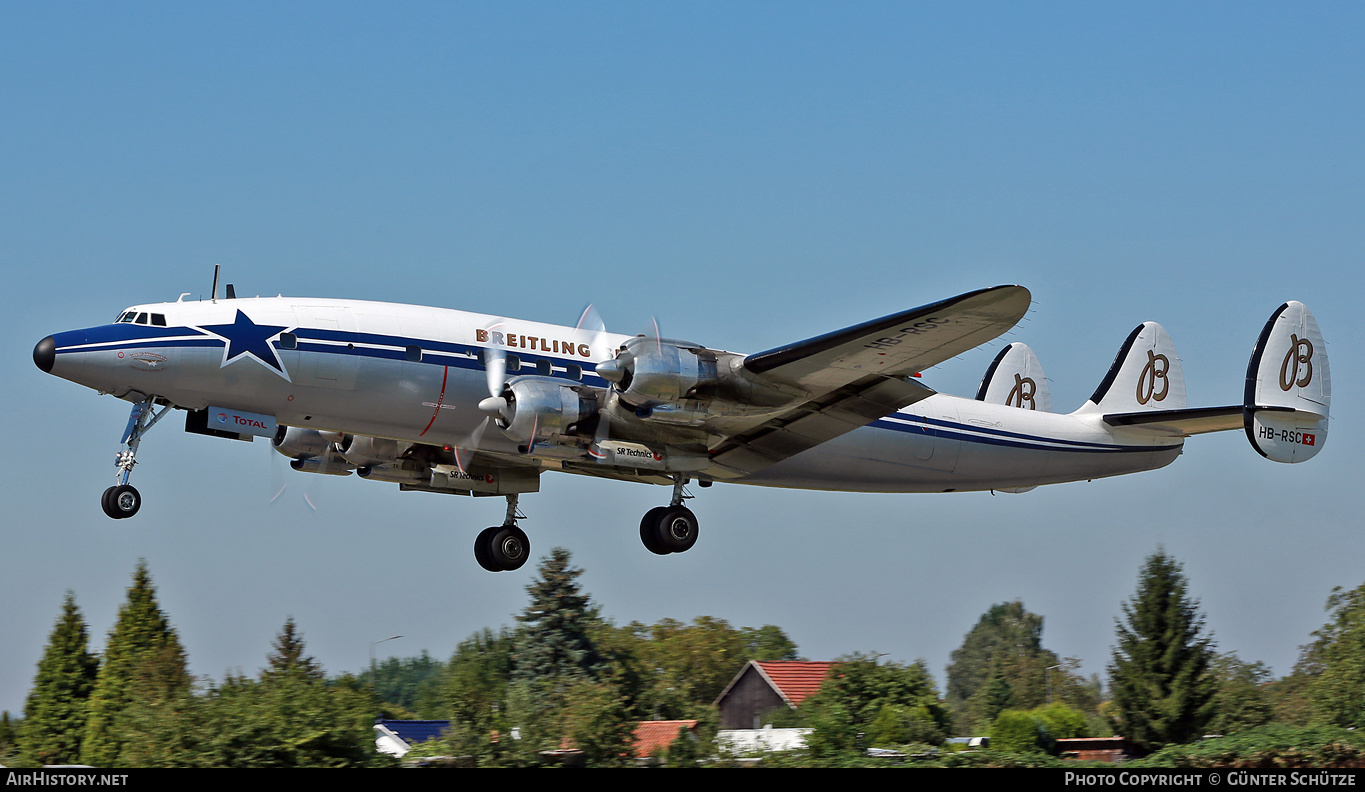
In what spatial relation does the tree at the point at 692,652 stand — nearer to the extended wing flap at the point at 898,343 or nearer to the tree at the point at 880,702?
the tree at the point at 880,702

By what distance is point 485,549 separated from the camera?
2103cm

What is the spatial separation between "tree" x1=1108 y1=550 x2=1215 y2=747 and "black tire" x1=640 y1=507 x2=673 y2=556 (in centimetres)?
1968

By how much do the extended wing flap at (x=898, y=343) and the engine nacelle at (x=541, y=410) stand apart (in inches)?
93.4

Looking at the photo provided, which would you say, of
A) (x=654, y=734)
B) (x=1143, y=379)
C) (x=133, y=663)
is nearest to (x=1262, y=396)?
(x=1143, y=379)

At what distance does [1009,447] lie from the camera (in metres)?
21.0

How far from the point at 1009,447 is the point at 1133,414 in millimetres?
2595

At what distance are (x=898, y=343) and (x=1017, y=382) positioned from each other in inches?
369

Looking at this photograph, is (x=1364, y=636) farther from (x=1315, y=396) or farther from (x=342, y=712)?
(x=342, y=712)

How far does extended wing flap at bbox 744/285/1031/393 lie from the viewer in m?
15.1

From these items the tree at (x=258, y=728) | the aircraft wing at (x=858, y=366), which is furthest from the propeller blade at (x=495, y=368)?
the tree at (x=258, y=728)

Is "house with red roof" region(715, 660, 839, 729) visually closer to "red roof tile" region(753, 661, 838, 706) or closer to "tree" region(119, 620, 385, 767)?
"red roof tile" region(753, 661, 838, 706)

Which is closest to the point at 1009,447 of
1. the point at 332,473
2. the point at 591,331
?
the point at 591,331
